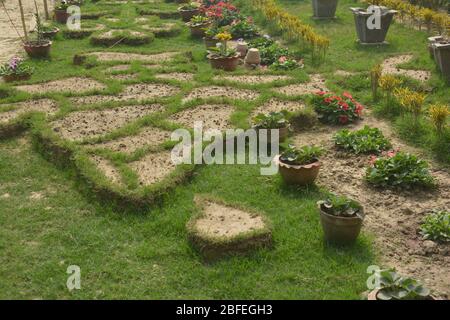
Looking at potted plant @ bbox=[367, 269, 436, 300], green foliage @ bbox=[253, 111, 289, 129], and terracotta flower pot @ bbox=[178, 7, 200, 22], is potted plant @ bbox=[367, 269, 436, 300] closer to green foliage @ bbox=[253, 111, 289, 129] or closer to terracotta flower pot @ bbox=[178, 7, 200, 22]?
green foliage @ bbox=[253, 111, 289, 129]

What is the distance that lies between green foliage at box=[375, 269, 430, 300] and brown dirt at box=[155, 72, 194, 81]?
21.3 ft

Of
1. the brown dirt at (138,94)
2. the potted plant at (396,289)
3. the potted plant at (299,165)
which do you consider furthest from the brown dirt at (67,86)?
the potted plant at (396,289)

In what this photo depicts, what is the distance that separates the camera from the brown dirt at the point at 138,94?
902 cm

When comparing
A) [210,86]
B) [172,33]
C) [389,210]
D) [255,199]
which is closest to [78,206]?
[255,199]

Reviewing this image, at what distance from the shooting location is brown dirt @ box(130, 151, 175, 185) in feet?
21.1

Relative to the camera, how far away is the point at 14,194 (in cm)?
648

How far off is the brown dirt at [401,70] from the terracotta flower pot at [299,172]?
4.39 metres

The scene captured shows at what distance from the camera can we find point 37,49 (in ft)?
38.9

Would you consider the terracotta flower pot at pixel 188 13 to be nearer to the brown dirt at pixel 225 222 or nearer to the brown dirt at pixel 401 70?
the brown dirt at pixel 401 70

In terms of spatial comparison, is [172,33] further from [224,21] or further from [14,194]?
[14,194]

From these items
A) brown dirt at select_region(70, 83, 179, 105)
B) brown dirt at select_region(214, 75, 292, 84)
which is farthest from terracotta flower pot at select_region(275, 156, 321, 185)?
brown dirt at select_region(214, 75, 292, 84)

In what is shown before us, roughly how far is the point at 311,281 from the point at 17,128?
196 inches
